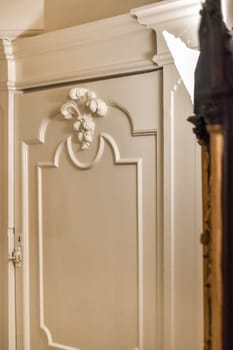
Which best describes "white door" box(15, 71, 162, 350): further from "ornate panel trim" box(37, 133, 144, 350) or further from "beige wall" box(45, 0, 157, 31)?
"beige wall" box(45, 0, 157, 31)

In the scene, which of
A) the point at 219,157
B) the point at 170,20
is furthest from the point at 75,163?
the point at 219,157

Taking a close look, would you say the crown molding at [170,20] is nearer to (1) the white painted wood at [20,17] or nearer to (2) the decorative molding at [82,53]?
(2) the decorative molding at [82,53]

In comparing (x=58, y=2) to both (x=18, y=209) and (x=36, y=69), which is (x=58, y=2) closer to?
(x=36, y=69)

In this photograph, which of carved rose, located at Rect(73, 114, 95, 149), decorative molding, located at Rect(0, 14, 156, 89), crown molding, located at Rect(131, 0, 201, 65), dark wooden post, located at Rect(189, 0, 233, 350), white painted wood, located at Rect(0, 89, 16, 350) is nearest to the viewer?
dark wooden post, located at Rect(189, 0, 233, 350)

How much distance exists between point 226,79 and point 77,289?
3.45 ft

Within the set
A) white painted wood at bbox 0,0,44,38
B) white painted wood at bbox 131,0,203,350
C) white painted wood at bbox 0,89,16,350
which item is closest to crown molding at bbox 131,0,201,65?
white painted wood at bbox 131,0,203,350

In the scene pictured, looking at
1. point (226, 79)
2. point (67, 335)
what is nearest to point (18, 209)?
point (67, 335)

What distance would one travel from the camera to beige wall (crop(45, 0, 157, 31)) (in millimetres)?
1394

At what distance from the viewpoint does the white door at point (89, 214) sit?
1.22m

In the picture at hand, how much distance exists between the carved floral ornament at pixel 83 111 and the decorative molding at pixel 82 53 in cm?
7

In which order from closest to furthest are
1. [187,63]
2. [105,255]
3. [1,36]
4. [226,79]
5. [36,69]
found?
[226,79]
[187,63]
[105,255]
[36,69]
[1,36]

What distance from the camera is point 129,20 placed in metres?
1.19

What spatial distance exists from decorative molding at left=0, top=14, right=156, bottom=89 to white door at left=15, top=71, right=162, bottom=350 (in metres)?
0.04

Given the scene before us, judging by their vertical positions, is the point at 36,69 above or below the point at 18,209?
above
